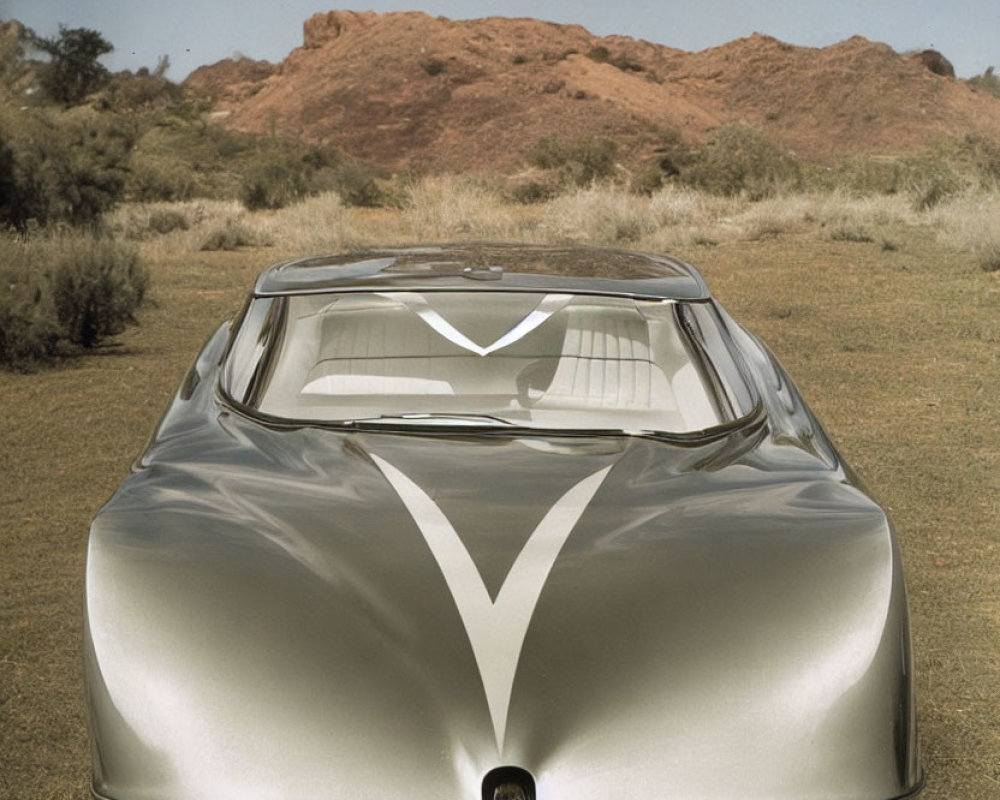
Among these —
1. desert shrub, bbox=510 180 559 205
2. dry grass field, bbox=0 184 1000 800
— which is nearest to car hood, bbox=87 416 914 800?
dry grass field, bbox=0 184 1000 800

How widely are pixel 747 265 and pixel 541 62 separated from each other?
64008 millimetres

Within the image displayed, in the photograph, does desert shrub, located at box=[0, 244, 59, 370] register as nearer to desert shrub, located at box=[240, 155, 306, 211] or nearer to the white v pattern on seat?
the white v pattern on seat

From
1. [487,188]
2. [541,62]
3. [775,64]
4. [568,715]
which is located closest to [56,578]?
[568,715]

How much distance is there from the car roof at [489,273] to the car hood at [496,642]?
990mm

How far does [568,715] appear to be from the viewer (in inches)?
86.4

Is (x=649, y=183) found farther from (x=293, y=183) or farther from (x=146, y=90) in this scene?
(x=146, y=90)

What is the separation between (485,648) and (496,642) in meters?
0.02

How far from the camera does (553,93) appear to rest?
250ft

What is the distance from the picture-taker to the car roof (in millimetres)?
3711

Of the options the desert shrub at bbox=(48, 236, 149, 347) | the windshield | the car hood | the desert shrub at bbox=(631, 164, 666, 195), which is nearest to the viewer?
the car hood

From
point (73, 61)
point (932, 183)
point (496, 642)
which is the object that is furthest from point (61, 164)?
point (73, 61)

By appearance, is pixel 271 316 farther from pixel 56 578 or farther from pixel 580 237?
pixel 580 237

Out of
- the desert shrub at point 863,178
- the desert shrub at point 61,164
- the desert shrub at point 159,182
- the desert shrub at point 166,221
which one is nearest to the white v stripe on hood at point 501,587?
the desert shrub at point 61,164

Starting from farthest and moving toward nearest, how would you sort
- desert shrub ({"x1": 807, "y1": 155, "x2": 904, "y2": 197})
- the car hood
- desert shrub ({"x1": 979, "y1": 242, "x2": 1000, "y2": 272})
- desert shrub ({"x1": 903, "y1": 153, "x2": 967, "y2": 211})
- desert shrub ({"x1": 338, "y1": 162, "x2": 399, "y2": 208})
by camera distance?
desert shrub ({"x1": 338, "y1": 162, "x2": 399, "y2": 208}), desert shrub ({"x1": 807, "y1": 155, "x2": 904, "y2": 197}), desert shrub ({"x1": 903, "y1": 153, "x2": 967, "y2": 211}), desert shrub ({"x1": 979, "y1": 242, "x2": 1000, "y2": 272}), the car hood
